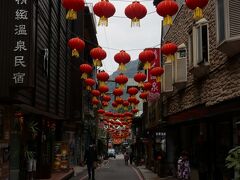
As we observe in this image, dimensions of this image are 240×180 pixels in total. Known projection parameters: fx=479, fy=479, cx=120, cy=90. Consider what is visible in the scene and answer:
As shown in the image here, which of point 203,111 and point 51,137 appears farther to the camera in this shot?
point 51,137

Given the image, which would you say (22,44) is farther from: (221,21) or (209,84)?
(209,84)

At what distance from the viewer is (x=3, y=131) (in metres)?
16.4

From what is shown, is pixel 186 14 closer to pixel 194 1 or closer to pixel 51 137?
pixel 194 1

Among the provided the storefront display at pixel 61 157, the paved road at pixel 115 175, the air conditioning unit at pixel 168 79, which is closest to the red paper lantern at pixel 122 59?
the air conditioning unit at pixel 168 79

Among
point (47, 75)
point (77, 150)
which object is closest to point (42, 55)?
point (47, 75)

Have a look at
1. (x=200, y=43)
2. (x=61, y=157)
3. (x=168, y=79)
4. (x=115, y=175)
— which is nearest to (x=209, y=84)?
(x=200, y=43)

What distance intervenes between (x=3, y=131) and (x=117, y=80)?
609cm

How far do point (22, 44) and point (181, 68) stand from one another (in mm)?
8427

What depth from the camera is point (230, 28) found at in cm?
1316

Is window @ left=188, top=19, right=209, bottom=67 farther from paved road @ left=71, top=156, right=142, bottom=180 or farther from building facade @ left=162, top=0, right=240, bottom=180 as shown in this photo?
paved road @ left=71, top=156, right=142, bottom=180

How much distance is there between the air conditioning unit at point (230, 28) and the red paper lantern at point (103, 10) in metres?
3.15

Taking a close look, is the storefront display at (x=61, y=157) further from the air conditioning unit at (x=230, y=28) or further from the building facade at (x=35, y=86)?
the air conditioning unit at (x=230, y=28)

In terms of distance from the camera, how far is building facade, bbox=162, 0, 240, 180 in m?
13.7

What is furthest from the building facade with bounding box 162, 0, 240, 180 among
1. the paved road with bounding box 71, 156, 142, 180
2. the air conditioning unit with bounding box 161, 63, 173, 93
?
the paved road with bounding box 71, 156, 142, 180
